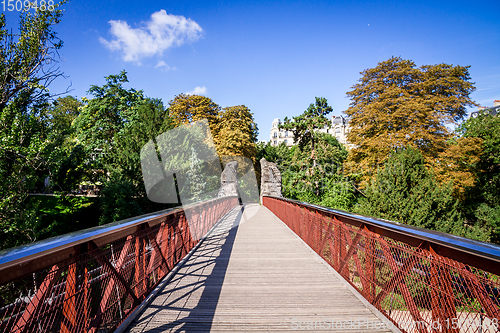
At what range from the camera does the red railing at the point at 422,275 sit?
1.57 m

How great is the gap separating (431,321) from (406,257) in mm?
500

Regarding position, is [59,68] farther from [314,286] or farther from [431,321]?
[431,321]

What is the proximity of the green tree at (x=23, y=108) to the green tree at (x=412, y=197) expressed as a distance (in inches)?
561

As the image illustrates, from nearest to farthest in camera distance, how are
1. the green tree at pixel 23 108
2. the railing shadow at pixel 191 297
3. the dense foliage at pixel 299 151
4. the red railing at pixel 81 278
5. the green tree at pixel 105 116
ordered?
the red railing at pixel 81 278
the railing shadow at pixel 191 297
the green tree at pixel 23 108
the dense foliage at pixel 299 151
the green tree at pixel 105 116

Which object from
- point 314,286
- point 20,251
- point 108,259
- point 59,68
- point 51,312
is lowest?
point 314,286

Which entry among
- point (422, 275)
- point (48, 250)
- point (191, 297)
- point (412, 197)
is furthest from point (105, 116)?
point (422, 275)

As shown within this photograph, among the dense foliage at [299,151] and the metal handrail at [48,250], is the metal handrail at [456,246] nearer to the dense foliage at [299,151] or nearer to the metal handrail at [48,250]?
the metal handrail at [48,250]

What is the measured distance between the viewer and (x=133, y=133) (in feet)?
55.7

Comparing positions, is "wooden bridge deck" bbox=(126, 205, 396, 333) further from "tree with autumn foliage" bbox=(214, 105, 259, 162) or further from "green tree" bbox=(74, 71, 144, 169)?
"tree with autumn foliage" bbox=(214, 105, 259, 162)

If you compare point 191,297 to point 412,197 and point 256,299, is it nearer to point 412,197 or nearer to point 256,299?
point 256,299

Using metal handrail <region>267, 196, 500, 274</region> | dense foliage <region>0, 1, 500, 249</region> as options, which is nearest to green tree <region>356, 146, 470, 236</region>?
dense foliage <region>0, 1, 500, 249</region>

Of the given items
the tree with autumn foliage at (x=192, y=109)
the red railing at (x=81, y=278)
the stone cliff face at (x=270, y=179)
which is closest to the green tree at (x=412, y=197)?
the stone cliff face at (x=270, y=179)

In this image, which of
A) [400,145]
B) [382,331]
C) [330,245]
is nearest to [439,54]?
[400,145]

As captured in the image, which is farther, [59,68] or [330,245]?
[59,68]
